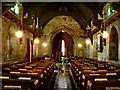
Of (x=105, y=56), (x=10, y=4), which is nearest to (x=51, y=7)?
(x=105, y=56)

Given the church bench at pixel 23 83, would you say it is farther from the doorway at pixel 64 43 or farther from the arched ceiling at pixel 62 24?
the doorway at pixel 64 43

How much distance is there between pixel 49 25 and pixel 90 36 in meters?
7.16

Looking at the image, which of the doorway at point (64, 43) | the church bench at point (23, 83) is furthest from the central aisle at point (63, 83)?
the doorway at point (64, 43)

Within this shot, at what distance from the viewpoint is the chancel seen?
5078 millimetres

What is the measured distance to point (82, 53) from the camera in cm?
2206

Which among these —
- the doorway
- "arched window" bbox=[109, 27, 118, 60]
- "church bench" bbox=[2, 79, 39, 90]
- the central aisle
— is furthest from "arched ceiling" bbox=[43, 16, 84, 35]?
"church bench" bbox=[2, 79, 39, 90]

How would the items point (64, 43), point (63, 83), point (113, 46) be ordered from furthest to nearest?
1. point (64, 43)
2. point (113, 46)
3. point (63, 83)

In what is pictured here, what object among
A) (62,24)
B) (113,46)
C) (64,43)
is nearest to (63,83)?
(113,46)

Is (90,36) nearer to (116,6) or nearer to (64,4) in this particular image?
(64,4)

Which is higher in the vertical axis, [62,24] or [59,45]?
[62,24]

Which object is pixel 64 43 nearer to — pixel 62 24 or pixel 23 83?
pixel 62 24

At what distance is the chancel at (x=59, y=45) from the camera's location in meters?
5.08

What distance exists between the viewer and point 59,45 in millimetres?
27531

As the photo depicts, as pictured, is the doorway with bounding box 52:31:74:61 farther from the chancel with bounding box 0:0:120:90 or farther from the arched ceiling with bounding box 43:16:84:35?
the arched ceiling with bounding box 43:16:84:35
